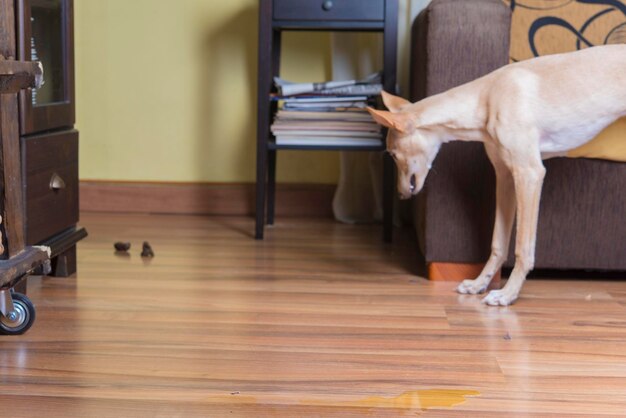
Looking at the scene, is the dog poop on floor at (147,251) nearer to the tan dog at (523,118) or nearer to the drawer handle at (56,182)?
the drawer handle at (56,182)

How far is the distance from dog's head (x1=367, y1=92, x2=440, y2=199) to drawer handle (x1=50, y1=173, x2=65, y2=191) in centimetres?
73

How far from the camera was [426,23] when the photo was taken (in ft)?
7.19

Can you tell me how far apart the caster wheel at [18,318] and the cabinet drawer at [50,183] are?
0.25 meters

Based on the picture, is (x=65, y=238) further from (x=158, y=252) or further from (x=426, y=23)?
(x=426, y=23)

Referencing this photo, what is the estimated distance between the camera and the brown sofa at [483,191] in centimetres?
212

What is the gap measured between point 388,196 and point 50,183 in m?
1.09

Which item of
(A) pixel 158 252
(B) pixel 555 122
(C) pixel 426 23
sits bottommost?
(A) pixel 158 252

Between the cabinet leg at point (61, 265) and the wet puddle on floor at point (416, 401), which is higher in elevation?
the cabinet leg at point (61, 265)

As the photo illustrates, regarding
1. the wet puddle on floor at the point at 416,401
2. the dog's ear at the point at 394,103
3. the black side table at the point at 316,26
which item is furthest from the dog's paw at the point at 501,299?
the black side table at the point at 316,26

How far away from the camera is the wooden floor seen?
138cm

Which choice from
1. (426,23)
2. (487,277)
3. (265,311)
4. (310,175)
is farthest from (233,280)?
(310,175)

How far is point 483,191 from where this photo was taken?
2156 mm

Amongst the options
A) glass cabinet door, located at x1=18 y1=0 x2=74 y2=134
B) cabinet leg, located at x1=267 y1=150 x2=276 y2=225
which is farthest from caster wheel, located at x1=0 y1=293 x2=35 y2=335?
cabinet leg, located at x1=267 y1=150 x2=276 y2=225

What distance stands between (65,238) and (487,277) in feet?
3.26
